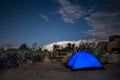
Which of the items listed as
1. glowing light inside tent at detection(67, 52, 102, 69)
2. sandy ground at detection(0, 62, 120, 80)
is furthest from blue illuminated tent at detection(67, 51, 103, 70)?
sandy ground at detection(0, 62, 120, 80)

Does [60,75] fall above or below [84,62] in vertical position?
below

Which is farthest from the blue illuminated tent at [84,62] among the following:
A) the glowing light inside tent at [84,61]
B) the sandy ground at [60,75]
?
the sandy ground at [60,75]

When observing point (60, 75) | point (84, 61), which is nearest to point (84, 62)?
point (84, 61)

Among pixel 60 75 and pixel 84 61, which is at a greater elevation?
pixel 84 61

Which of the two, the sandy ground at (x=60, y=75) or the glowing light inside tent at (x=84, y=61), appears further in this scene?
the glowing light inside tent at (x=84, y=61)

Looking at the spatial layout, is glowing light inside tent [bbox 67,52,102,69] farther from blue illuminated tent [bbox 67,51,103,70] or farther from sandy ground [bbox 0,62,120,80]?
sandy ground [bbox 0,62,120,80]

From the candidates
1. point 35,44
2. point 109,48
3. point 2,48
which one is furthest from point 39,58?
point 109,48

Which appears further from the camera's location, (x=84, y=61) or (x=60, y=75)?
(x=84, y=61)

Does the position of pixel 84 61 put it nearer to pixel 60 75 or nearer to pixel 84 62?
pixel 84 62

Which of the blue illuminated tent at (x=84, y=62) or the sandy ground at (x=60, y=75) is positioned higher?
the blue illuminated tent at (x=84, y=62)

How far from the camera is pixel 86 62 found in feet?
29.2

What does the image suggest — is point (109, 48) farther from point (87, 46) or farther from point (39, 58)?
point (39, 58)

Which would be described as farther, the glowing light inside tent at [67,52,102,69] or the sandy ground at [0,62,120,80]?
the glowing light inside tent at [67,52,102,69]

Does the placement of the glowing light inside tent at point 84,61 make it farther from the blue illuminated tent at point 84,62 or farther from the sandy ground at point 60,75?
the sandy ground at point 60,75
